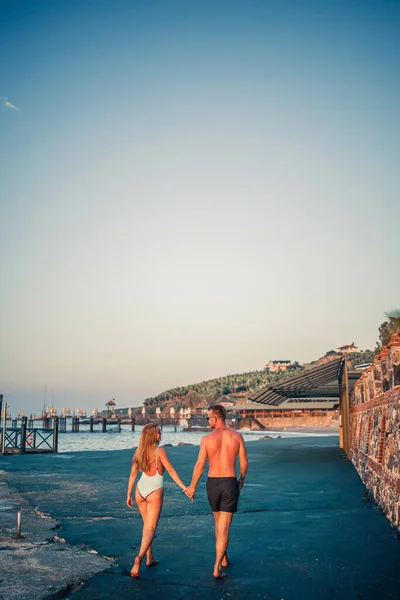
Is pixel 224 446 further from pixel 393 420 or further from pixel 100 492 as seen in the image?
pixel 100 492

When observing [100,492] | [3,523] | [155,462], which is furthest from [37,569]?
[100,492]

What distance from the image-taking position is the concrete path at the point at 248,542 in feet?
16.1

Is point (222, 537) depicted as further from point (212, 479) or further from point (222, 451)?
point (222, 451)

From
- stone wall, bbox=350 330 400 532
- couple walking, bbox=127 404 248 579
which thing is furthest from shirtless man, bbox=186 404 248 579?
stone wall, bbox=350 330 400 532

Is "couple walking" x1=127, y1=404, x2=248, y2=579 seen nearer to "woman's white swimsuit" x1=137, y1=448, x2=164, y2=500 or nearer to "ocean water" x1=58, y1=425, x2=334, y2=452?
"woman's white swimsuit" x1=137, y1=448, x2=164, y2=500

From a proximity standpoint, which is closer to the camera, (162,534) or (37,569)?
(37,569)

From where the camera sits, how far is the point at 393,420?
7.61 metres

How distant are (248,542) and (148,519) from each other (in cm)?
227

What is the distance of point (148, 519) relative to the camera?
5359 mm

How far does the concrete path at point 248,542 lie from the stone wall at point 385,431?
16.3 inches

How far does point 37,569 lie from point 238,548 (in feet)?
8.64

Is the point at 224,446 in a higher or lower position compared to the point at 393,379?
lower

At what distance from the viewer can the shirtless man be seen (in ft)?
17.1

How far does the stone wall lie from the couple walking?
3.04m
